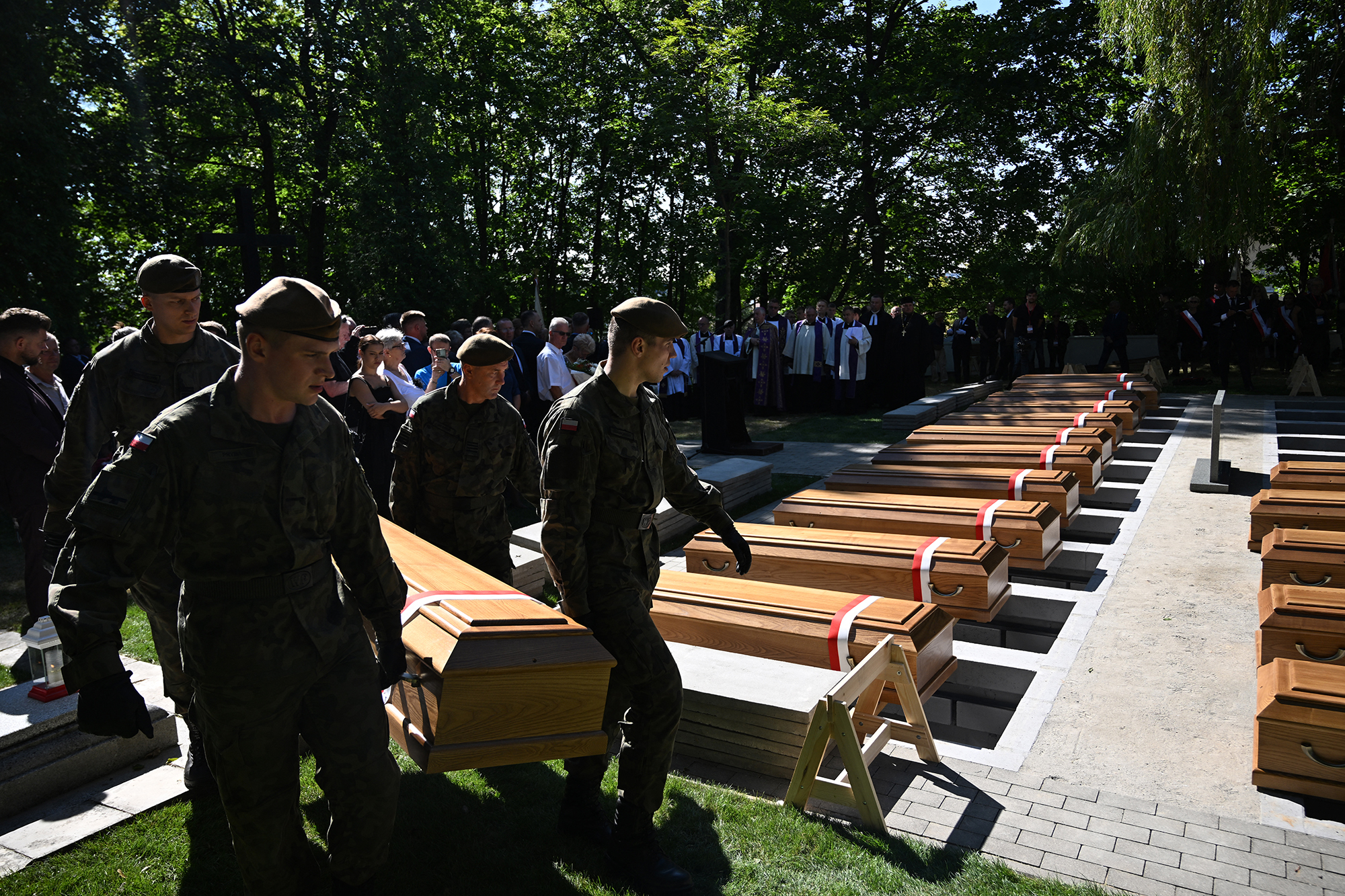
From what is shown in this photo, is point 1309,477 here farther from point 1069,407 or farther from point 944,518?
point 1069,407

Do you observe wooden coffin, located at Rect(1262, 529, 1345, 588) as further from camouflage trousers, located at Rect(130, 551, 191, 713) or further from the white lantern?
the white lantern

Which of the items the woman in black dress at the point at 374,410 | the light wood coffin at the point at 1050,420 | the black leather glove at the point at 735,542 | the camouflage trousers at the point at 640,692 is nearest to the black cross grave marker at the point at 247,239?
the woman in black dress at the point at 374,410

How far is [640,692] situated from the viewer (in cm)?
336

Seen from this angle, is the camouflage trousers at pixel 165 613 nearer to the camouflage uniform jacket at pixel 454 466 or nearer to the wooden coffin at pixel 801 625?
the camouflage uniform jacket at pixel 454 466

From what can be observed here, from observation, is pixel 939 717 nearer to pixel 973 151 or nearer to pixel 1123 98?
pixel 973 151

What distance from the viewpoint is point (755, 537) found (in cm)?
664

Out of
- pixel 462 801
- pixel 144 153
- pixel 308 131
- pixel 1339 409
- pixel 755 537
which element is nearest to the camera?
pixel 462 801

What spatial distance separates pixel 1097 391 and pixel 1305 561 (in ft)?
27.7

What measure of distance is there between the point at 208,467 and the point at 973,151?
27859 millimetres

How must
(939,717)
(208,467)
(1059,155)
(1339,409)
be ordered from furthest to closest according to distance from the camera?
(1059,155)
(1339,409)
(939,717)
(208,467)

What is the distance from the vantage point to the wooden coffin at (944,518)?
21.8 ft

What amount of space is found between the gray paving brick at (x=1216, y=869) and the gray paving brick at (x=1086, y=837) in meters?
0.25

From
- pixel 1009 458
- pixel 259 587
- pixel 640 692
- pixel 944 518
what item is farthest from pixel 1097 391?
pixel 259 587

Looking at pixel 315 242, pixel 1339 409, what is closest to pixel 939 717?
pixel 1339 409
